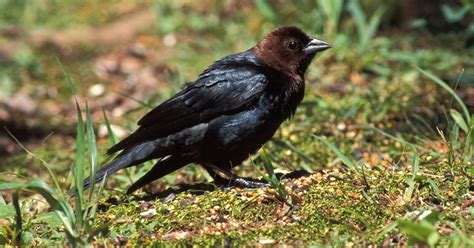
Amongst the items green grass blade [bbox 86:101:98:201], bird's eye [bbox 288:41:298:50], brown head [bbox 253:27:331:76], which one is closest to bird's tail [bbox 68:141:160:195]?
green grass blade [bbox 86:101:98:201]

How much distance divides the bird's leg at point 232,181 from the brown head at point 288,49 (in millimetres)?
860

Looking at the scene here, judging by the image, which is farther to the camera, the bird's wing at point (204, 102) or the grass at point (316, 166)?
the bird's wing at point (204, 102)

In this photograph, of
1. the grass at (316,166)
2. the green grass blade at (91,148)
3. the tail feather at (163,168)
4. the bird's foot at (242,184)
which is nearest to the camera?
the grass at (316,166)

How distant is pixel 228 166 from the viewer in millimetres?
4543

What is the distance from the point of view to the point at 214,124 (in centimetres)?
448

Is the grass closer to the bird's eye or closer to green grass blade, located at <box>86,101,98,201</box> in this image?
green grass blade, located at <box>86,101,98,201</box>

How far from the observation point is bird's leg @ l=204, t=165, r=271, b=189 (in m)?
4.24

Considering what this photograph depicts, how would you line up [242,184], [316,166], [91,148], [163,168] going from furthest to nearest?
[316,166] < [163,168] < [242,184] < [91,148]

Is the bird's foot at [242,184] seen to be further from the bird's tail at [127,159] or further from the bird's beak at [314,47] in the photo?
the bird's beak at [314,47]

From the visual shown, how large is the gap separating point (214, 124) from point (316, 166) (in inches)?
34.2

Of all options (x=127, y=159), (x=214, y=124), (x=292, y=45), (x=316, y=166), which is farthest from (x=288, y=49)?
(x=127, y=159)

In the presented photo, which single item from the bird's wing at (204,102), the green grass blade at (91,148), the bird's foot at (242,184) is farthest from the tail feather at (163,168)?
the green grass blade at (91,148)

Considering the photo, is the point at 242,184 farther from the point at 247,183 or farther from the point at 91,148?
the point at 91,148

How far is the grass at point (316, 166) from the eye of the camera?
3.39 m
